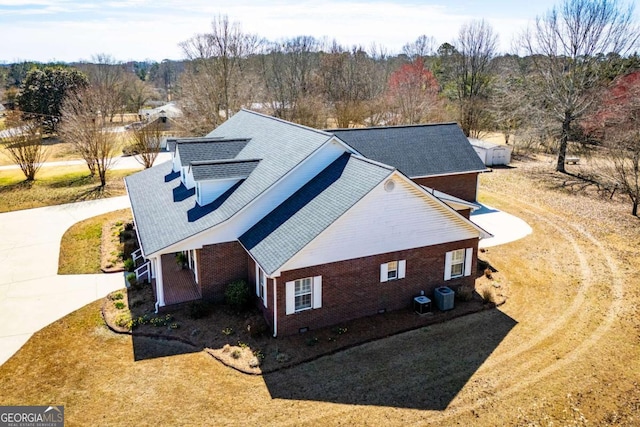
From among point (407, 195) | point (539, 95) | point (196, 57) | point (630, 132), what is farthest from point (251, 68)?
point (407, 195)

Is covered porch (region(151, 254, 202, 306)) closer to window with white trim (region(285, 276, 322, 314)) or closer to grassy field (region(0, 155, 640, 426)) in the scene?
grassy field (region(0, 155, 640, 426))

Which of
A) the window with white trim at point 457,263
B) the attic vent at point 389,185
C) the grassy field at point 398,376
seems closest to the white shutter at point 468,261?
the window with white trim at point 457,263

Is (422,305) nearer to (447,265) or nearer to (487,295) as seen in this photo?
(447,265)

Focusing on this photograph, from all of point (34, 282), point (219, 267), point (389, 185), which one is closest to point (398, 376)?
point (389, 185)

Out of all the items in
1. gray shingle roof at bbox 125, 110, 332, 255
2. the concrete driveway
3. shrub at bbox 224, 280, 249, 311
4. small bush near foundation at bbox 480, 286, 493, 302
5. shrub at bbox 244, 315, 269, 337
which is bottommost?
the concrete driveway

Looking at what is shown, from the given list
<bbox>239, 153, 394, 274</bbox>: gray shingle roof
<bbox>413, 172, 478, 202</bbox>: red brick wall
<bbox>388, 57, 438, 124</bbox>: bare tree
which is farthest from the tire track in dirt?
<bbox>388, 57, 438, 124</bbox>: bare tree

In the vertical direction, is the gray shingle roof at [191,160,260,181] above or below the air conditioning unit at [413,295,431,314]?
above
